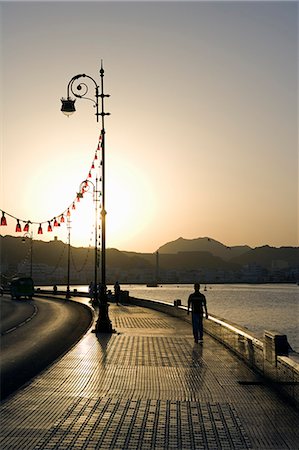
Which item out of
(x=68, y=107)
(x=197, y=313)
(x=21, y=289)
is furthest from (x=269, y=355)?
(x=21, y=289)

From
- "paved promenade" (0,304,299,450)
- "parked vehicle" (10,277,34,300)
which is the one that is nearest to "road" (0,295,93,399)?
"paved promenade" (0,304,299,450)

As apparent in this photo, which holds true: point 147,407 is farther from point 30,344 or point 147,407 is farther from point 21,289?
point 21,289

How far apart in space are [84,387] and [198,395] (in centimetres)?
219

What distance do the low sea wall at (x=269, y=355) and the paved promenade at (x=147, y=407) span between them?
0.25 m

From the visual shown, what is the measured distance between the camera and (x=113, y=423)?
32.4 ft

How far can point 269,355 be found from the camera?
538 inches

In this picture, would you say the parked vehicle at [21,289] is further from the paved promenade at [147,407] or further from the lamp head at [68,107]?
the paved promenade at [147,407]

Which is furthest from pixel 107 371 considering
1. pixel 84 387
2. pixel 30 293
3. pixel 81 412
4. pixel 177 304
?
pixel 30 293

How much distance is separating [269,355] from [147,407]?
138 inches

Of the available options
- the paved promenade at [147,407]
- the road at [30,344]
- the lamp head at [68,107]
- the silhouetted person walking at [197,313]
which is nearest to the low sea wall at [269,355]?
the paved promenade at [147,407]

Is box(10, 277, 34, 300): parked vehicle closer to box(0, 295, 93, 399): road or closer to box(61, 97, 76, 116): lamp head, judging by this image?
box(0, 295, 93, 399): road

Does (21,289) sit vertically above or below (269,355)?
above

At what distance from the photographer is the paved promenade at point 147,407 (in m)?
9.02

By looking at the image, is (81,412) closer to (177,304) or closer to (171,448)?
(171,448)
